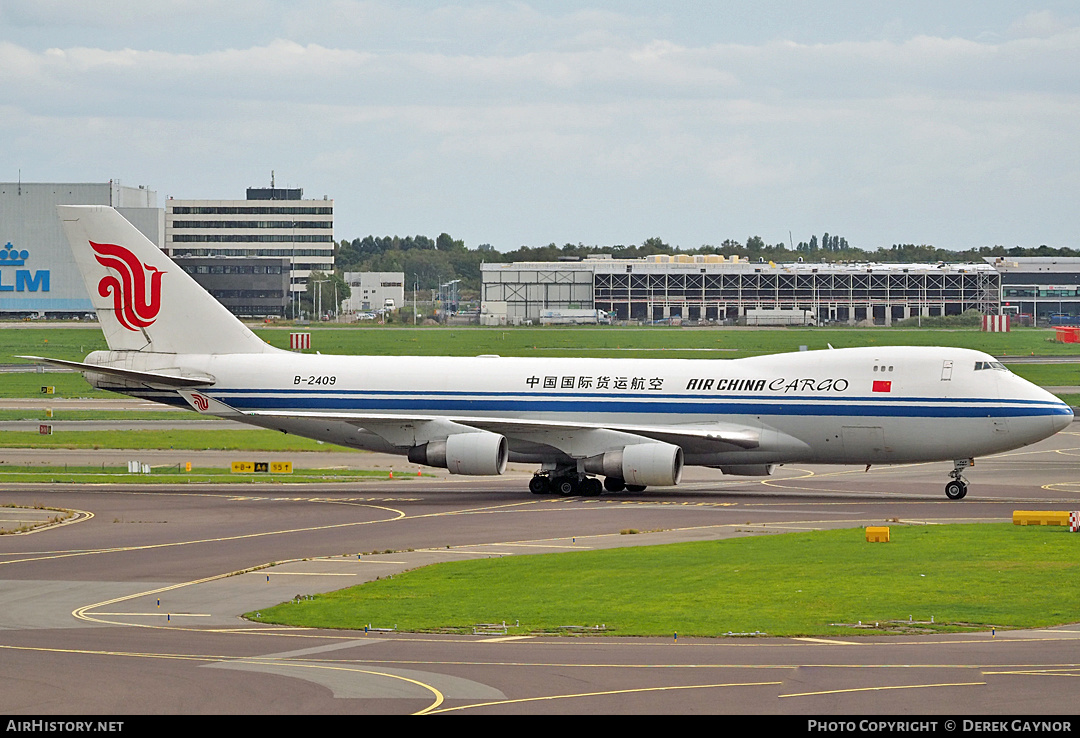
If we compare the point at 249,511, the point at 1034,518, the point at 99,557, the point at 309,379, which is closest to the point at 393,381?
the point at 309,379

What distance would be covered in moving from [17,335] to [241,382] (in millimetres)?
117059

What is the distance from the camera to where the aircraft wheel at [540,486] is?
50.3 metres

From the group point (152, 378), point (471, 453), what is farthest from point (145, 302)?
point (471, 453)

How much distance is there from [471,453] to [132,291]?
15.5m

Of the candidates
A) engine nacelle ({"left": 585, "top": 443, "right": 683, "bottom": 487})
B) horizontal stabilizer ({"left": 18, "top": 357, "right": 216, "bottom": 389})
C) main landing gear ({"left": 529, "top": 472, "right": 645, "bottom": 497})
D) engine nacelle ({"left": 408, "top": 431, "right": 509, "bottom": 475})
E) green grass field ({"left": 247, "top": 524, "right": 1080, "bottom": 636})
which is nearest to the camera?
green grass field ({"left": 247, "top": 524, "right": 1080, "bottom": 636})

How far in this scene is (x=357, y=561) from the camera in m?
34.8

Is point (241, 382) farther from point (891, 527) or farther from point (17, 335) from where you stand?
point (17, 335)

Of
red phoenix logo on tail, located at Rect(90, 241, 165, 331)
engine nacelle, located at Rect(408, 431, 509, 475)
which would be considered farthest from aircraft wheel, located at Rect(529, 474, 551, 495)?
red phoenix logo on tail, located at Rect(90, 241, 165, 331)

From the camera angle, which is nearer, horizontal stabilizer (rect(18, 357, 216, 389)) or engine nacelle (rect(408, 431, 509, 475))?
engine nacelle (rect(408, 431, 509, 475))

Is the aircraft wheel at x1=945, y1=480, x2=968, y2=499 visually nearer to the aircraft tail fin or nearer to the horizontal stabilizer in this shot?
the aircraft tail fin

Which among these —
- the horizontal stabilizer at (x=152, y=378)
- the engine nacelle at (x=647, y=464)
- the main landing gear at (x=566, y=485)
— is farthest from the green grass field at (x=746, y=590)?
the horizontal stabilizer at (x=152, y=378)

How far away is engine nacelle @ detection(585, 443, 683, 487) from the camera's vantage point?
155 ft

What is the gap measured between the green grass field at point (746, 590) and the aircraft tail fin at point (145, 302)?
23.6m

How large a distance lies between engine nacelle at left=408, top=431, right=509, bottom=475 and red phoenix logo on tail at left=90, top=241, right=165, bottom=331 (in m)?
13.0
